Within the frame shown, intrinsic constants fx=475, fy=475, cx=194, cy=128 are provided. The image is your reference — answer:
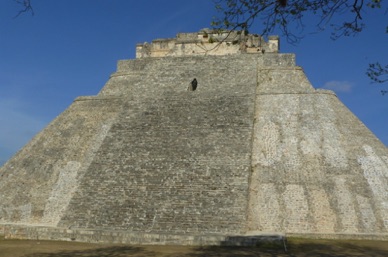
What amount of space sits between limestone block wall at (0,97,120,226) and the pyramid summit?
0.04m

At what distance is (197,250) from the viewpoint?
10.6 metres

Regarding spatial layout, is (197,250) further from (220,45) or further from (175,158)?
(220,45)

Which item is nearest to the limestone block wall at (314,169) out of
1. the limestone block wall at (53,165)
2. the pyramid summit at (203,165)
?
the pyramid summit at (203,165)

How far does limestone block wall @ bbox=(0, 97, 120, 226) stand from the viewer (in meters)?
14.0

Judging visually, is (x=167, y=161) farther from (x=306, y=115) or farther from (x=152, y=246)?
(x=306, y=115)

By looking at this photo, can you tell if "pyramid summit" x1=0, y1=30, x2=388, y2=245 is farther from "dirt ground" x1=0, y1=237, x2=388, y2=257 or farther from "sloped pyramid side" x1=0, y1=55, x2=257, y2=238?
"dirt ground" x1=0, y1=237, x2=388, y2=257

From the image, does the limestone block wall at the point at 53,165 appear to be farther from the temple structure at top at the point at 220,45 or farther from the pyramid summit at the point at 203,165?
the temple structure at top at the point at 220,45

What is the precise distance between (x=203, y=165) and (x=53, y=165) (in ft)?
16.4

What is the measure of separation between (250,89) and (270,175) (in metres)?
4.70

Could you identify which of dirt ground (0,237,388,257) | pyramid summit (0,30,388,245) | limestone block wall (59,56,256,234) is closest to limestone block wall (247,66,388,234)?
pyramid summit (0,30,388,245)

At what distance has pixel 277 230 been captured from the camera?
12195mm

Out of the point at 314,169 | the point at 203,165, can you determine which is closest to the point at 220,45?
the point at 203,165

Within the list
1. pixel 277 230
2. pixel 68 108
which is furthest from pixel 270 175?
pixel 68 108

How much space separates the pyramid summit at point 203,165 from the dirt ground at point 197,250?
1.34 feet
